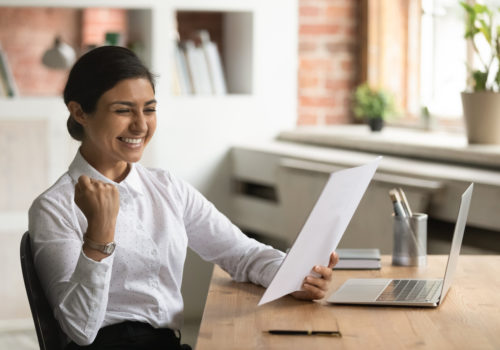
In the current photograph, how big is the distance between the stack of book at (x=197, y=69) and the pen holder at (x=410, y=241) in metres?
2.39

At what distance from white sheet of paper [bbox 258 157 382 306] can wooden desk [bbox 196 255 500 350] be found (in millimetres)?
65

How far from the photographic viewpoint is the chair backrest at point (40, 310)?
174cm

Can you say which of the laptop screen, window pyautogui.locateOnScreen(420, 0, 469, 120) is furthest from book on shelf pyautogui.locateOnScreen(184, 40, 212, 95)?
the laptop screen

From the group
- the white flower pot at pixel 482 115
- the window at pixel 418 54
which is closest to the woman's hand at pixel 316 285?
the white flower pot at pixel 482 115

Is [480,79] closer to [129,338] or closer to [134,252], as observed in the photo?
[134,252]

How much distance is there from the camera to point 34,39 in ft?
15.2

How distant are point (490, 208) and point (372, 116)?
1.57m

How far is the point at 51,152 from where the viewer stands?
414 cm

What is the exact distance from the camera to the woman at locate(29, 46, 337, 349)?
1.79 meters

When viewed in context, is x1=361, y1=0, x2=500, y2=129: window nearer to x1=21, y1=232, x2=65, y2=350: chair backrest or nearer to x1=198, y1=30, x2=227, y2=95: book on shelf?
x1=198, y1=30, x2=227, y2=95: book on shelf

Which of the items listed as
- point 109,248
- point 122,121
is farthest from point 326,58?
point 109,248

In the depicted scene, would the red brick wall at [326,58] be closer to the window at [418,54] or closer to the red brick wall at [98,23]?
the window at [418,54]

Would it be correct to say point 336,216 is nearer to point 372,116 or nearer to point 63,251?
point 63,251

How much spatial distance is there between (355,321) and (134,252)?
22.4 inches
